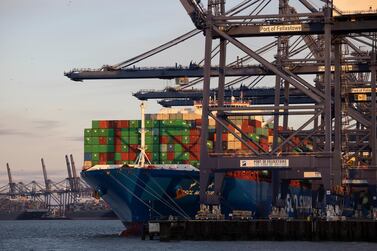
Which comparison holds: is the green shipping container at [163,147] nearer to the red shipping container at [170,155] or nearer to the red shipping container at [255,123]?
the red shipping container at [170,155]

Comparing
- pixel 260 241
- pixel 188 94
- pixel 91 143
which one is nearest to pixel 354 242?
pixel 260 241

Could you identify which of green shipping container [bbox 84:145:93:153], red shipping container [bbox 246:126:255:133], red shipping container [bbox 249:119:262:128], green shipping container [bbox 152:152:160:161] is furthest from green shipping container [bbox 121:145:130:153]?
red shipping container [bbox 249:119:262:128]

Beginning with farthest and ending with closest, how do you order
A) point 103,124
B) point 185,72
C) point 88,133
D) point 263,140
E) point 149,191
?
1. point 263,140
2. point 185,72
3. point 103,124
4. point 88,133
5. point 149,191

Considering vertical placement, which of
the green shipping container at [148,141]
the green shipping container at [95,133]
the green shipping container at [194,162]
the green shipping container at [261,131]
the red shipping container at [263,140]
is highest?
the green shipping container at [261,131]

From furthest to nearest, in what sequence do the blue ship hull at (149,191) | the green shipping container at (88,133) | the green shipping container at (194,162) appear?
the green shipping container at (88,133)
the green shipping container at (194,162)
the blue ship hull at (149,191)

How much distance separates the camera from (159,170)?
69438 millimetres

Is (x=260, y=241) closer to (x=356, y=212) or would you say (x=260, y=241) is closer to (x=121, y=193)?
(x=121, y=193)

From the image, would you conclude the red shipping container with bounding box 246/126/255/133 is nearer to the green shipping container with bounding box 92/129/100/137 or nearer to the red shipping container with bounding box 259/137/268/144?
the red shipping container with bounding box 259/137/268/144

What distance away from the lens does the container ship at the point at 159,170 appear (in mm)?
69312

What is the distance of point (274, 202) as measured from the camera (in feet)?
248

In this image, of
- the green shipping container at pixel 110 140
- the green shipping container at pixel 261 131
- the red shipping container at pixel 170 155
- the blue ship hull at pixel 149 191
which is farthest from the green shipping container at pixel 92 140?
the green shipping container at pixel 261 131

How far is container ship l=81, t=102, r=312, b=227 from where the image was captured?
6931 cm

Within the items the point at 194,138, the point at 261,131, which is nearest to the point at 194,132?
the point at 194,138

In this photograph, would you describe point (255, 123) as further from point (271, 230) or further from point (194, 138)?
point (271, 230)
